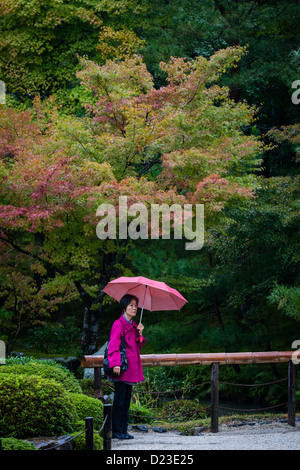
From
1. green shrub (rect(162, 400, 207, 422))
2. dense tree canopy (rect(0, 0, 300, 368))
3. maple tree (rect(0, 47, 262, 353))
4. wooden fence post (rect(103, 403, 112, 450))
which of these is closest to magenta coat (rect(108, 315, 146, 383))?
wooden fence post (rect(103, 403, 112, 450))

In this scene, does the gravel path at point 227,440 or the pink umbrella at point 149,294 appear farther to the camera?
the pink umbrella at point 149,294

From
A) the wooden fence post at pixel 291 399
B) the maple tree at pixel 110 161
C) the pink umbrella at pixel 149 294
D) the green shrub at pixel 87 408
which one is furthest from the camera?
the maple tree at pixel 110 161

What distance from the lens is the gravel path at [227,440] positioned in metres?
5.48

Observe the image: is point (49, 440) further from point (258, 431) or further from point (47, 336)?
point (47, 336)

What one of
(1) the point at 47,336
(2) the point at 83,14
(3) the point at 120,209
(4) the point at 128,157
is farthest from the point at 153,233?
(2) the point at 83,14

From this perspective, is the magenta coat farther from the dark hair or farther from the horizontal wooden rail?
the horizontal wooden rail

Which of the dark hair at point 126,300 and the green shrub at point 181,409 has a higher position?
the dark hair at point 126,300

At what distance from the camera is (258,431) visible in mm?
6715

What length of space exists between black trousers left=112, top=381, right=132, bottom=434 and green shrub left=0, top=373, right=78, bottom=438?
0.92m

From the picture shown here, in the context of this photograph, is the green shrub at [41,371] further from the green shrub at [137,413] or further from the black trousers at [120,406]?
the green shrub at [137,413]

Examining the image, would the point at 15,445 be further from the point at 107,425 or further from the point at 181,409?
the point at 181,409

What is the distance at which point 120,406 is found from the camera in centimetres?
569

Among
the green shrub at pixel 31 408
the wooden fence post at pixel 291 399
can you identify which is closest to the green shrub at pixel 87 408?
the green shrub at pixel 31 408

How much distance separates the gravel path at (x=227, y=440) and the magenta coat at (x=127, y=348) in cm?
66
